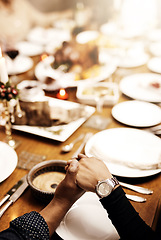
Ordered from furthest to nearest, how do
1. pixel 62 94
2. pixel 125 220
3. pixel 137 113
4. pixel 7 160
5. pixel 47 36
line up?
1. pixel 47 36
2. pixel 62 94
3. pixel 137 113
4. pixel 7 160
5. pixel 125 220

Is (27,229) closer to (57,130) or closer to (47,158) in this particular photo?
(47,158)

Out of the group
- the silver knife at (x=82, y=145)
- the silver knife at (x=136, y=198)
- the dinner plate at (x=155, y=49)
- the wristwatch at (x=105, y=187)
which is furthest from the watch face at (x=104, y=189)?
the dinner plate at (x=155, y=49)

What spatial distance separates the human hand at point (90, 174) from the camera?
2.79 ft

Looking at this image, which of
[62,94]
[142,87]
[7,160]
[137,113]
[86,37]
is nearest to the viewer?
[7,160]

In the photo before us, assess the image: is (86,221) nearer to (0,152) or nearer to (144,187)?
(144,187)

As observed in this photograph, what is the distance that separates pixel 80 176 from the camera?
0.88 m

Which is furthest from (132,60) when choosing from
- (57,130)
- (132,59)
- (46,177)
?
(46,177)

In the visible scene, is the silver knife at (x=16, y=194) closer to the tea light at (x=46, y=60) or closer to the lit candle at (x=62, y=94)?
the lit candle at (x=62, y=94)

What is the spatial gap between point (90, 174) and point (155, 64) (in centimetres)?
130

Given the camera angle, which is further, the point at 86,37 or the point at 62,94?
the point at 86,37

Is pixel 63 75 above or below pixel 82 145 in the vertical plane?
above

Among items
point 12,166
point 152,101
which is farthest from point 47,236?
point 152,101

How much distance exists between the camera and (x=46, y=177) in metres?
0.96

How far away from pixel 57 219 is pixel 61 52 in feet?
4.06
